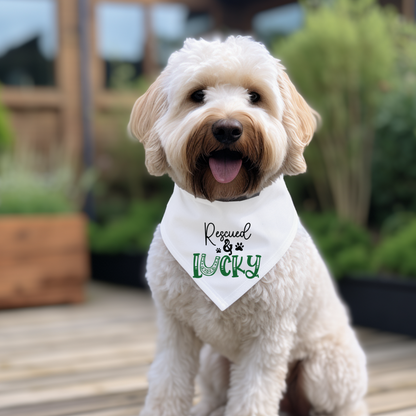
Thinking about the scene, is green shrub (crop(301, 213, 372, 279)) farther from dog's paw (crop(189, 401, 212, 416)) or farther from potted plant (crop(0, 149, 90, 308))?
potted plant (crop(0, 149, 90, 308))

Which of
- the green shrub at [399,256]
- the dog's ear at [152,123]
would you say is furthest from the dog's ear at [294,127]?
the green shrub at [399,256]

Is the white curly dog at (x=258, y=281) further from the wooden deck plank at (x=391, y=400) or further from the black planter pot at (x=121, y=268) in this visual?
the black planter pot at (x=121, y=268)

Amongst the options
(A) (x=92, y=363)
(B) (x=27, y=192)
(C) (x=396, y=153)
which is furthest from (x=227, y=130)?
(B) (x=27, y=192)

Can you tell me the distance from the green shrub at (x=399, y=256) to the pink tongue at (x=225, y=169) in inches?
87.4

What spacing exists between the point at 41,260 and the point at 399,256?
2836mm

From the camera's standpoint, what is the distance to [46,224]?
4.56m

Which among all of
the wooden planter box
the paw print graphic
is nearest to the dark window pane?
the wooden planter box

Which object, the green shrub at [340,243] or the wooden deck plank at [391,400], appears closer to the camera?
the wooden deck plank at [391,400]

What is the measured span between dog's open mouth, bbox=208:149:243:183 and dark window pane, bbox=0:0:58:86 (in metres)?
5.32

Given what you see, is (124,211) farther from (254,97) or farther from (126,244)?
(254,97)

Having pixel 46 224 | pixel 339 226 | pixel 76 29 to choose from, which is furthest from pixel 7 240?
pixel 76 29

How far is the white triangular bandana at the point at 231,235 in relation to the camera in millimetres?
1791

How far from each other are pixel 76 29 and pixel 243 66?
17.4 ft

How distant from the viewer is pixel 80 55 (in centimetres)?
645
